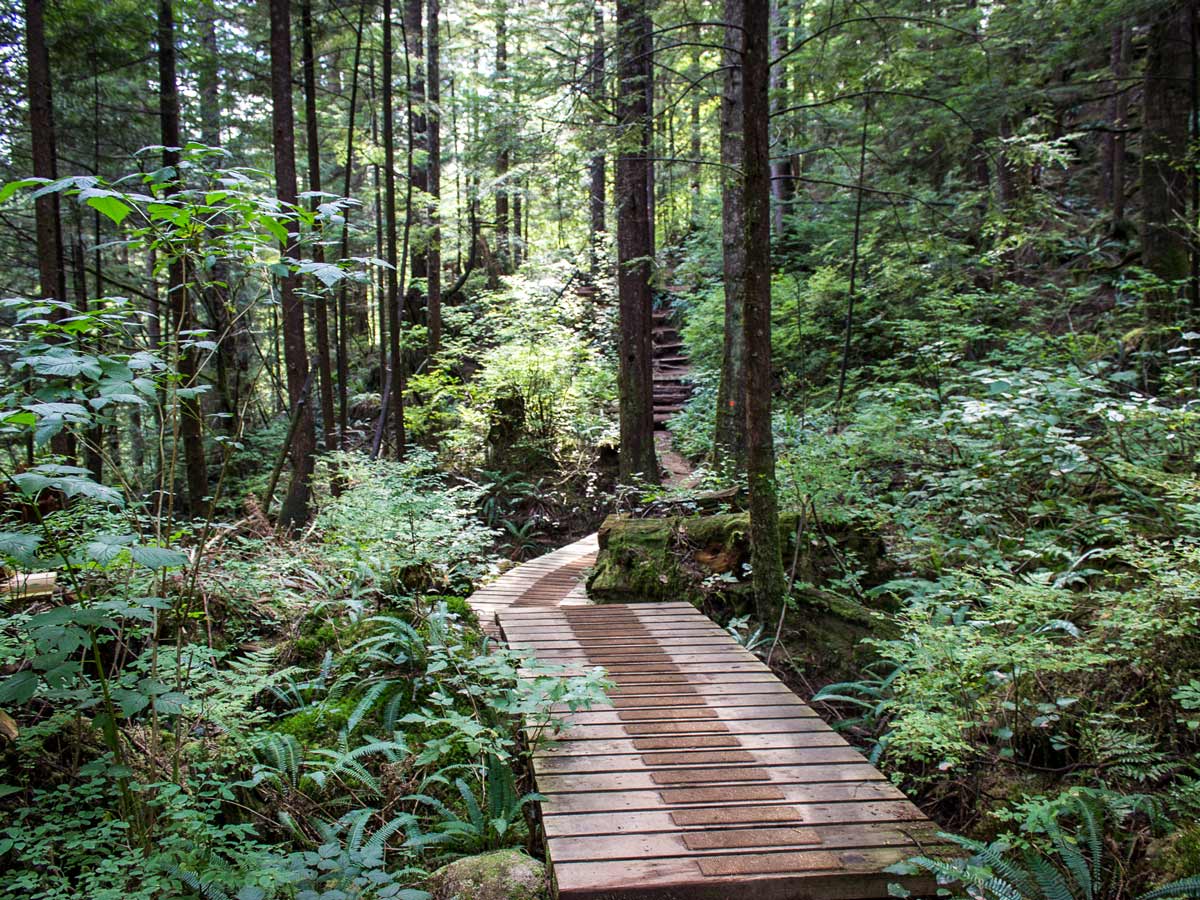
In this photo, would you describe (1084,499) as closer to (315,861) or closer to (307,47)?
(315,861)

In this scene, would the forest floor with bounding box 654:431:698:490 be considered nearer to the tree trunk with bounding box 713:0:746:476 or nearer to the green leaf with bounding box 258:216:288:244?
the tree trunk with bounding box 713:0:746:476

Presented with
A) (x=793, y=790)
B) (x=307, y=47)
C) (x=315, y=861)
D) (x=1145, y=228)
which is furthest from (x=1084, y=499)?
(x=307, y=47)

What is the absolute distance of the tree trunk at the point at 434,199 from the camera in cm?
1630

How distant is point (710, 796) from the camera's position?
3258mm

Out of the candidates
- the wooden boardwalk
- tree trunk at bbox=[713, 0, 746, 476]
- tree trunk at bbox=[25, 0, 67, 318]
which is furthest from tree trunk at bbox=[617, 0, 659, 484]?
tree trunk at bbox=[25, 0, 67, 318]

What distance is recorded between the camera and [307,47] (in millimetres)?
12008

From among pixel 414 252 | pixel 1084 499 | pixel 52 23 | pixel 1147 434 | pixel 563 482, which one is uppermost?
pixel 52 23

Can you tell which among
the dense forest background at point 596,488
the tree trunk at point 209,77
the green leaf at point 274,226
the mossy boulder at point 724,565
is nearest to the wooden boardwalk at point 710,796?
the dense forest background at point 596,488

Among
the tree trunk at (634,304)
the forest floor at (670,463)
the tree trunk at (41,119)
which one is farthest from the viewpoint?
the forest floor at (670,463)

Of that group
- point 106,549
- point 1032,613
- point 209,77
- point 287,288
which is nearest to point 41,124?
point 287,288

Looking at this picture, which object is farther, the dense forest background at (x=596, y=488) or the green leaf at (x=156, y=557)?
the dense forest background at (x=596, y=488)

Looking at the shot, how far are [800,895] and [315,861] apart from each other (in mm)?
2024

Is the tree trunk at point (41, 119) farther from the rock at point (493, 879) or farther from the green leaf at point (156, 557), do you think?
the rock at point (493, 879)

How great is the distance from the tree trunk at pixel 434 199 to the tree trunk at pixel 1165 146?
486 inches
